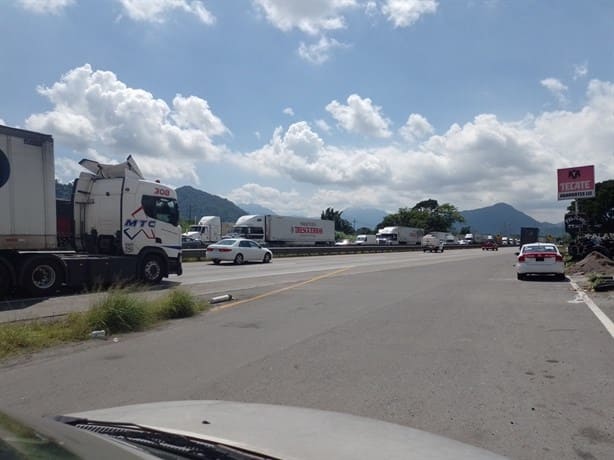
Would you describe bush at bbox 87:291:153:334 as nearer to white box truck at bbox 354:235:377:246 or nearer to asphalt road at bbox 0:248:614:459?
asphalt road at bbox 0:248:614:459

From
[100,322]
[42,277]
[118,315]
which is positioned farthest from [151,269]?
[100,322]

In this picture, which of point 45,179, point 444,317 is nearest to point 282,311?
point 444,317

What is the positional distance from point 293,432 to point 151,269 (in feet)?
50.6

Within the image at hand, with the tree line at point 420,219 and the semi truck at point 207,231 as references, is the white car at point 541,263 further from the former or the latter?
the tree line at point 420,219

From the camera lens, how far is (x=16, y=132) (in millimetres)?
13172

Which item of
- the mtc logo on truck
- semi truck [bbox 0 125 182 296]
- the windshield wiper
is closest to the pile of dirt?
semi truck [bbox 0 125 182 296]

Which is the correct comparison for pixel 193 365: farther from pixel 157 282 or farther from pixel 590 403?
pixel 157 282

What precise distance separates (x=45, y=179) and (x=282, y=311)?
23.0 ft

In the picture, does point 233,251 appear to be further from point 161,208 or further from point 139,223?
point 139,223

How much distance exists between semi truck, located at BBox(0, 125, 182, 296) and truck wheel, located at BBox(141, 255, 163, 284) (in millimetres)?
31

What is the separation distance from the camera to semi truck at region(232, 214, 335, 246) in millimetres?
53625

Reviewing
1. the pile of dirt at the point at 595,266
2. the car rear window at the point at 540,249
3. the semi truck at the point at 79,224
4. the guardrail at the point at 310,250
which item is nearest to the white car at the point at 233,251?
the guardrail at the point at 310,250

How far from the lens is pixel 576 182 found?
1517 inches

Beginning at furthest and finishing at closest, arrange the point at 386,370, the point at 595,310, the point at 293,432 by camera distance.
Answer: the point at 595,310, the point at 386,370, the point at 293,432
